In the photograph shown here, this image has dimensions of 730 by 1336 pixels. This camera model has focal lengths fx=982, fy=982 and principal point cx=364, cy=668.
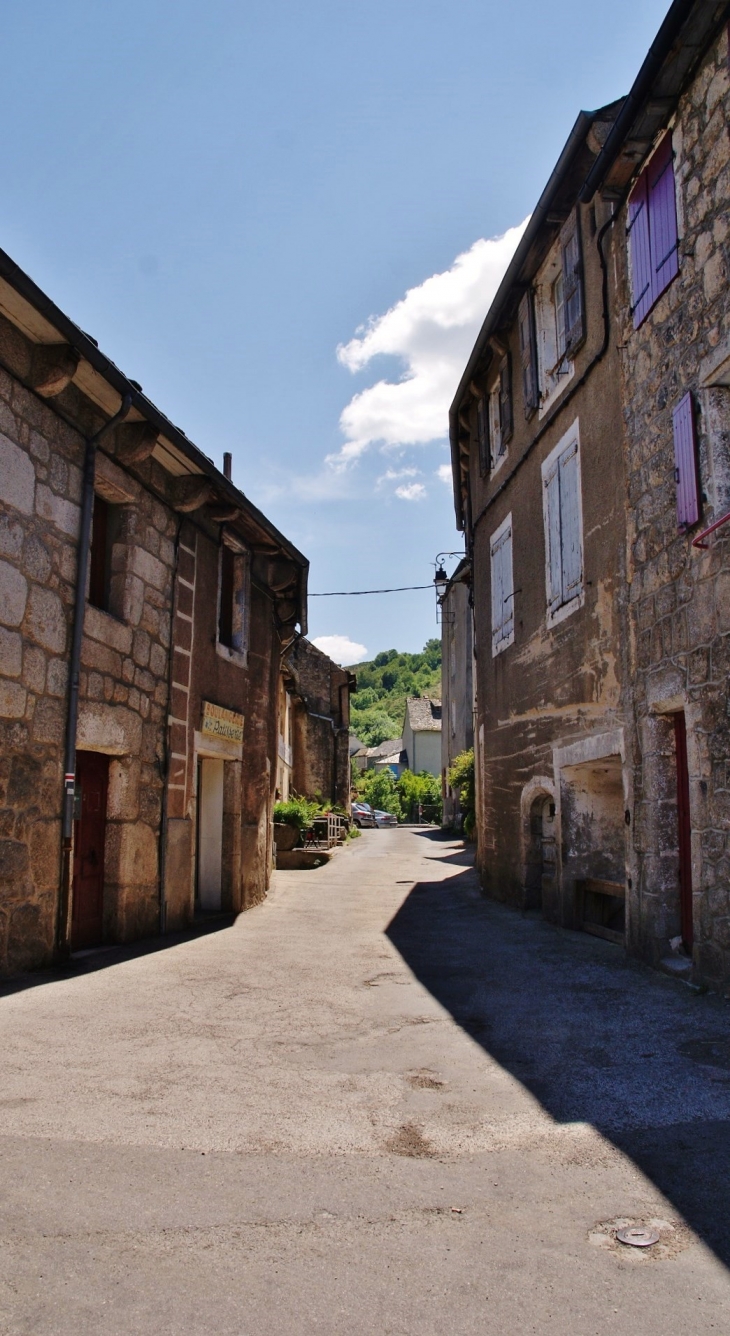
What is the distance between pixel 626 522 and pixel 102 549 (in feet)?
14.2

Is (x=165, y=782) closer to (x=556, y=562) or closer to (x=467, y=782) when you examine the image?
(x=556, y=562)

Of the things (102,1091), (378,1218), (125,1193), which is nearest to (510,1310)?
(378,1218)

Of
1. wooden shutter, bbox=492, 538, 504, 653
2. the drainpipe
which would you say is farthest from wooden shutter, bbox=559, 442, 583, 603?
the drainpipe

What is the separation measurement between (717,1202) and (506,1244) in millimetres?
696

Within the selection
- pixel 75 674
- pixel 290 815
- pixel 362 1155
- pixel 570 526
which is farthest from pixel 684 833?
pixel 290 815

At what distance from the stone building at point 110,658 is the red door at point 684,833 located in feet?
14.0

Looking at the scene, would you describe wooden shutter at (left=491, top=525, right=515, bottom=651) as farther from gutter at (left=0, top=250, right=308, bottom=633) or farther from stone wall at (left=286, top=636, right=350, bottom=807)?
stone wall at (left=286, top=636, right=350, bottom=807)

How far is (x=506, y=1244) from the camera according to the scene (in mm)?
2670

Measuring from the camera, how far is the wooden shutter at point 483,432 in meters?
12.9

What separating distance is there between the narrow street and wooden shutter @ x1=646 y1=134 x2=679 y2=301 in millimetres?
4750

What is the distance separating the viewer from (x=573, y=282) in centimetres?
905

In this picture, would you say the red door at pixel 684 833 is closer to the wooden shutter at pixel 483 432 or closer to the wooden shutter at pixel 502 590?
the wooden shutter at pixel 502 590

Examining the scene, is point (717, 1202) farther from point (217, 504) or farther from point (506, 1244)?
point (217, 504)

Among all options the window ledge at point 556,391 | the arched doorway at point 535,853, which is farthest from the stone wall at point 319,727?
the window ledge at point 556,391
